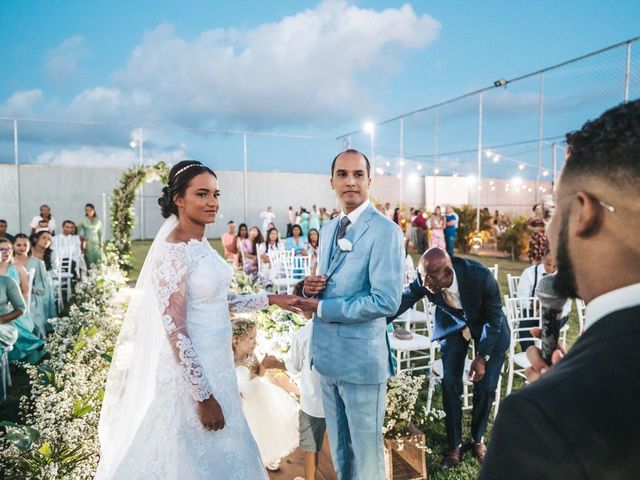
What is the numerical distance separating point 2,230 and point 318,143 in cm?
1964

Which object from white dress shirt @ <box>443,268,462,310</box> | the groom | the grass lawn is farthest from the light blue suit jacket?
the grass lawn

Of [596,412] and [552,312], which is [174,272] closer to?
[552,312]

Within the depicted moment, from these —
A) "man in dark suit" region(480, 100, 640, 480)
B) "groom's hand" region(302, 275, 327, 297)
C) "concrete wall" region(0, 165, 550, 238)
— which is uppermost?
"concrete wall" region(0, 165, 550, 238)

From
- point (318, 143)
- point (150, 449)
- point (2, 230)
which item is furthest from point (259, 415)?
point (318, 143)

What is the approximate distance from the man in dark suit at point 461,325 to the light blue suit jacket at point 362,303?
861 mm

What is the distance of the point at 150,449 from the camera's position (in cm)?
232

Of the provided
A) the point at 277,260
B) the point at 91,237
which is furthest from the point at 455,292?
the point at 91,237

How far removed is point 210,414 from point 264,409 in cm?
135

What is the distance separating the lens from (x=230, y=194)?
26172mm

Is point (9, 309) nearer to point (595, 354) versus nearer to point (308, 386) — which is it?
point (308, 386)

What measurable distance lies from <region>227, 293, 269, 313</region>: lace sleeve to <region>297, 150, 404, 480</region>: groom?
426mm

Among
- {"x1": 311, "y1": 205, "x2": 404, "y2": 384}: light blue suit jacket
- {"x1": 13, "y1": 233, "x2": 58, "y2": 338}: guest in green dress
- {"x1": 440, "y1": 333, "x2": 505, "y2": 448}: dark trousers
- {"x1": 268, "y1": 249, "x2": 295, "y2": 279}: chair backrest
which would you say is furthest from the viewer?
{"x1": 268, "y1": 249, "x2": 295, "y2": 279}: chair backrest

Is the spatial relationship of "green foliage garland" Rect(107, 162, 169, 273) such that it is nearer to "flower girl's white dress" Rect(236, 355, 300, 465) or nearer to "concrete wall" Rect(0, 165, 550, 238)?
"flower girl's white dress" Rect(236, 355, 300, 465)

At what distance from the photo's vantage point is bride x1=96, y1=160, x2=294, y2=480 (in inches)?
90.4
